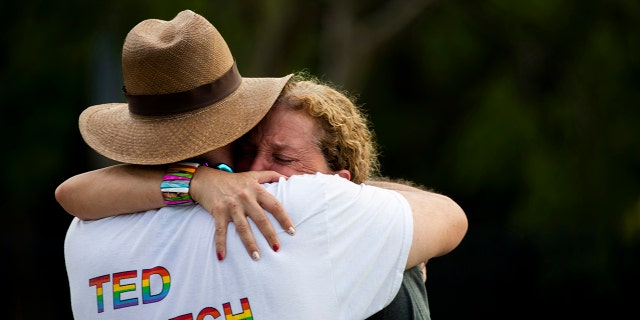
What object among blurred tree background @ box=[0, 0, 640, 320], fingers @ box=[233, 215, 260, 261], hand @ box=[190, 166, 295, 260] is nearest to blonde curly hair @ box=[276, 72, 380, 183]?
hand @ box=[190, 166, 295, 260]

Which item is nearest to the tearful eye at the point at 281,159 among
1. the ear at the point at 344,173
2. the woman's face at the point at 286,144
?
the woman's face at the point at 286,144

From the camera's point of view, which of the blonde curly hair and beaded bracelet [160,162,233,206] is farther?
the blonde curly hair

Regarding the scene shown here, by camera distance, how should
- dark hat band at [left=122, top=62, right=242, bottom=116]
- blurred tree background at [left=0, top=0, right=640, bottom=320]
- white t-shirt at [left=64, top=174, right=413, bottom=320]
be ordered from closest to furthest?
white t-shirt at [left=64, top=174, right=413, bottom=320]
dark hat band at [left=122, top=62, right=242, bottom=116]
blurred tree background at [left=0, top=0, right=640, bottom=320]

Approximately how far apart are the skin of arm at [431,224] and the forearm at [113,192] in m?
0.54

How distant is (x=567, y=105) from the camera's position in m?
10.0

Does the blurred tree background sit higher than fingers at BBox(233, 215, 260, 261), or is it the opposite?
fingers at BBox(233, 215, 260, 261)

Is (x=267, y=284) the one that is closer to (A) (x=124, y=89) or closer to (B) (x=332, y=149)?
(B) (x=332, y=149)

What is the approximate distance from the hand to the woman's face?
0.14 metres

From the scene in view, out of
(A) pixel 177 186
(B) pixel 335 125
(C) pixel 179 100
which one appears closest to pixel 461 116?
(B) pixel 335 125

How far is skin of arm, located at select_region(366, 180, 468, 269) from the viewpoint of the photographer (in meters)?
2.09

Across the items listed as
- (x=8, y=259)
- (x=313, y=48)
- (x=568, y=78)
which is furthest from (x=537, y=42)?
(x=8, y=259)

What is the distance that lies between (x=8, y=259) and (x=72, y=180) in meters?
6.49

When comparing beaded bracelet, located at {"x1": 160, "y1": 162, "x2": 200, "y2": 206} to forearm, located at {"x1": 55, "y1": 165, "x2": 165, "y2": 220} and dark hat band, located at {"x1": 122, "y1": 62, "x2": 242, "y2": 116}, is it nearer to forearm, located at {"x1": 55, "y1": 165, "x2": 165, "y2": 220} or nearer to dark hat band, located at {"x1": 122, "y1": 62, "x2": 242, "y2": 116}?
forearm, located at {"x1": 55, "y1": 165, "x2": 165, "y2": 220}

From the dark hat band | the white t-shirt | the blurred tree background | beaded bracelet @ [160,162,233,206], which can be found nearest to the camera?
the white t-shirt
